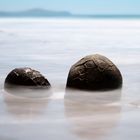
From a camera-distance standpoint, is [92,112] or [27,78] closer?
[92,112]

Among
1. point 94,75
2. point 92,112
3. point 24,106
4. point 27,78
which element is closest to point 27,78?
point 27,78

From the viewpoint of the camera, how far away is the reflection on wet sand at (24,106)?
545 centimetres

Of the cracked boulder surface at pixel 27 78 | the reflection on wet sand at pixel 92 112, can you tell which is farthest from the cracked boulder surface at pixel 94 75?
the cracked boulder surface at pixel 27 78

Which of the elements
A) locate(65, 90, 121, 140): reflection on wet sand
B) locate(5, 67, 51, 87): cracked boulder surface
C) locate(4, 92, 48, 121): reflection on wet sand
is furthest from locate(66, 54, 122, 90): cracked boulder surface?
locate(4, 92, 48, 121): reflection on wet sand

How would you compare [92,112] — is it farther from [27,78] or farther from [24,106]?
[27,78]

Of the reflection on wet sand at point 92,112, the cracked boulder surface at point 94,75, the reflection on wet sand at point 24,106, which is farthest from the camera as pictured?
the cracked boulder surface at point 94,75

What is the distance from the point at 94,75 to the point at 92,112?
1.38 meters

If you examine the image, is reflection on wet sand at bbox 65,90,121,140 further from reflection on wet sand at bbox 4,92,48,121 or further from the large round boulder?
the large round boulder

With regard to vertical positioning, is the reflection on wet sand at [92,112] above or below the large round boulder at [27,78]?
below

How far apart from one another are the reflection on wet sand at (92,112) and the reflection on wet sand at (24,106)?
0.30 m

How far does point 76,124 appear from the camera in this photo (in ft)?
16.6

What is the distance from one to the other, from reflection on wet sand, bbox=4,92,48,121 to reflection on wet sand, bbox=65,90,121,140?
0.97ft

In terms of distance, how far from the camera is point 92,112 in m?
5.62

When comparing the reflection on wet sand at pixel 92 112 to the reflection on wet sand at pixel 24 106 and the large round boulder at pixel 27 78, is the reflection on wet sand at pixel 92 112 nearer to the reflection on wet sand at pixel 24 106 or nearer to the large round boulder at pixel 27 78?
the reflection on wet sand at pixel 24 106
